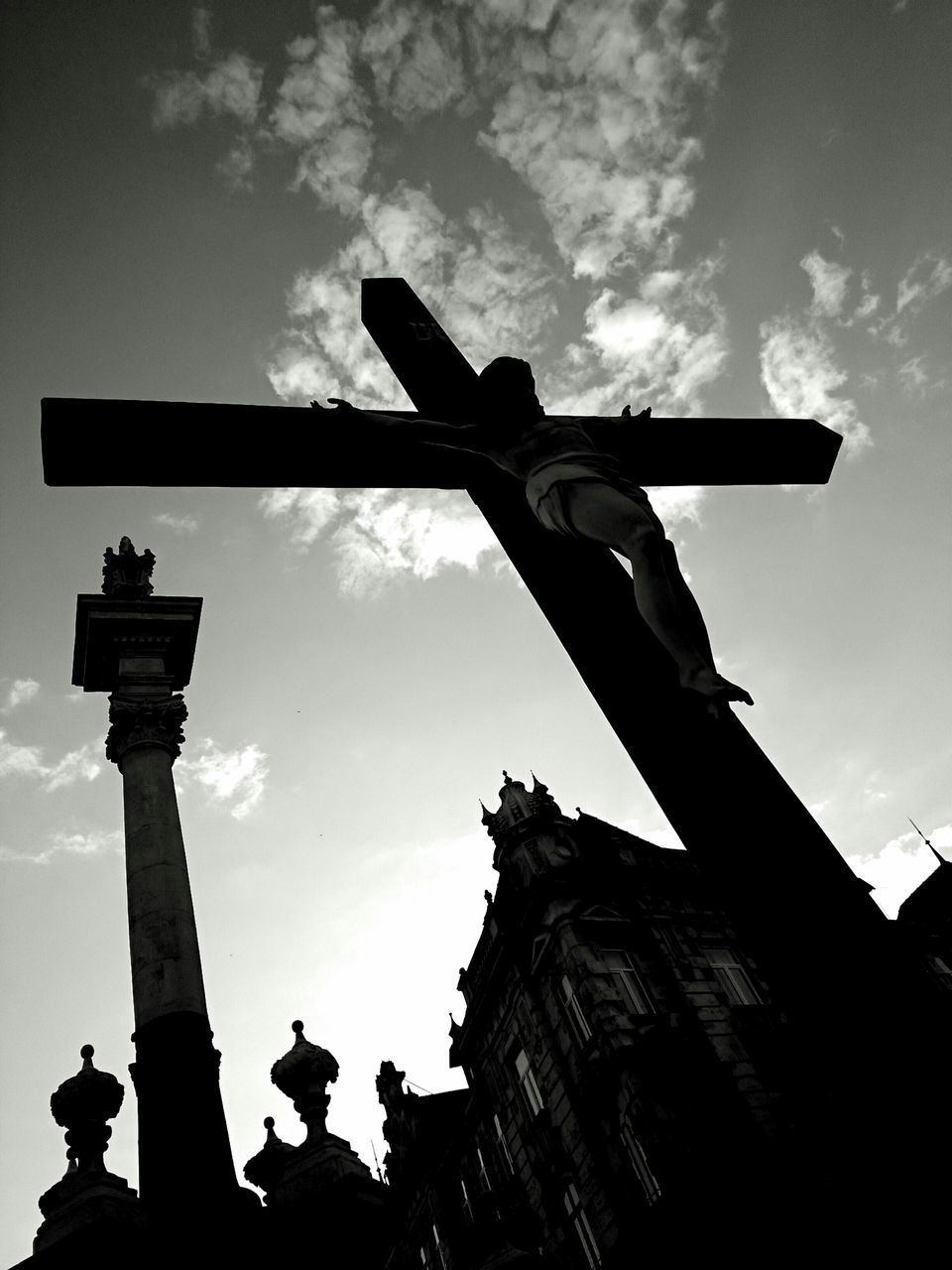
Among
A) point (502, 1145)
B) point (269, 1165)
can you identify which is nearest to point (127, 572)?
point (269, 1165)

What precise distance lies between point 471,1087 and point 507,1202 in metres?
5.01

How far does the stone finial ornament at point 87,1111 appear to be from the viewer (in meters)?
5.67

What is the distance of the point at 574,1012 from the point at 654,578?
77.3 ft

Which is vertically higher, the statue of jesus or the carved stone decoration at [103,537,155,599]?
the carved stone decoration at [103,537,155,599]

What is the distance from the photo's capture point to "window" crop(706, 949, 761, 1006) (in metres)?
24.9

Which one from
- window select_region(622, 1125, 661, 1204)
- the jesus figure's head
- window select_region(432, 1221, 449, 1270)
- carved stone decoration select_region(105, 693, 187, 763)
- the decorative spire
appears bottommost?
the jesus figure's head

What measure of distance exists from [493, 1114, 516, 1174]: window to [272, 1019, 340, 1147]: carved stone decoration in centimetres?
2381

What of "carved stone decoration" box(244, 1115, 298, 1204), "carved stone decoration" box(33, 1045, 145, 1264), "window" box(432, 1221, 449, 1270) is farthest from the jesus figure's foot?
"window" box(432, 1221, 449, 1270)

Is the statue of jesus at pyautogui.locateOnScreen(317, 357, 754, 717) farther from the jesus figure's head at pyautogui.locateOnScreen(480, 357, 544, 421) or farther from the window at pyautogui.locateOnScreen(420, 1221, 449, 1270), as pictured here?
the window at pyautogui.locateOnScreen(420, 1221, 449, 1270)

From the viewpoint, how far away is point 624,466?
4.17 m

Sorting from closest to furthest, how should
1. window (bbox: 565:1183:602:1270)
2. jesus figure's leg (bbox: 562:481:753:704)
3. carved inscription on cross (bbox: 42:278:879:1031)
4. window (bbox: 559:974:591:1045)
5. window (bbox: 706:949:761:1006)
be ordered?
carved inscription on cross (bbox: 42:278:879:1031) → jesus figure's leg (bbox: 562:481:753:704) → window (bbox: 565:1183:602:1270) → window (bbox: 559:974:591:1045) → window (bbox: 706:949:761:1006)

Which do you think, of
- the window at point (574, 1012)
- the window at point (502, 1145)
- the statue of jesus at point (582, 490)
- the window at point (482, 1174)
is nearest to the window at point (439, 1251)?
the window at point (482, 1174)

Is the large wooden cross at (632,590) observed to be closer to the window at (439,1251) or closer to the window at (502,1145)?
the window at (502,1145)

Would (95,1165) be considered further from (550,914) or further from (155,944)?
(550,914)
